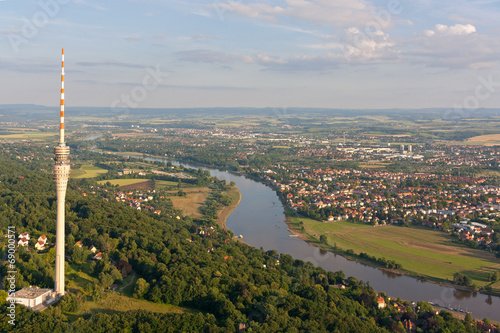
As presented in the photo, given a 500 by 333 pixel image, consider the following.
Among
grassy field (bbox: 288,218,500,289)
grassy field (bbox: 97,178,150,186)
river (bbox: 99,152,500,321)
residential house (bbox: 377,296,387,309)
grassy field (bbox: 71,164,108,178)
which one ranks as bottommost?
river (bbox: 99,152,500,321)

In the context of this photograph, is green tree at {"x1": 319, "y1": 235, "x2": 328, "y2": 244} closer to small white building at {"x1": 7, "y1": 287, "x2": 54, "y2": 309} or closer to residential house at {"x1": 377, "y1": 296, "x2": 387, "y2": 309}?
residential house at {"x1": 377, "y1": 296, "x2": 387, "y2": 309}

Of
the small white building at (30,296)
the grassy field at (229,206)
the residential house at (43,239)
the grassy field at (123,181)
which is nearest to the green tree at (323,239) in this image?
the grassy field at (229,206)

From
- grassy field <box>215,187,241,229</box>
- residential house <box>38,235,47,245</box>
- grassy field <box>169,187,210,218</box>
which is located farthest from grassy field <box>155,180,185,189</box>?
residential house <box>38,235,47,245</box>

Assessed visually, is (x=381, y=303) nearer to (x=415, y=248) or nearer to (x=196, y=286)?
(x=196, y=286)

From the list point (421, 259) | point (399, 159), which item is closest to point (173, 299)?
point (421, 259)

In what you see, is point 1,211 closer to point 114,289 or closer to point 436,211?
point 114,289

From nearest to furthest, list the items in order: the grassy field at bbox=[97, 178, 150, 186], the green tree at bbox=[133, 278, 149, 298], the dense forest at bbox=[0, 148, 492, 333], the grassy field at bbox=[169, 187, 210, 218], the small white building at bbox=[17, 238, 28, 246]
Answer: the dense forest at bbox=[0, 148, 492, 333] < the green tree at bbox=[133, 278, 149, 298] < the small white building at bbox=[17, 238, 28, 246] < the grassy field at bbox=[169, 187, 210, 218] < the grassy field at bbox=[97, 178, 150, 186]

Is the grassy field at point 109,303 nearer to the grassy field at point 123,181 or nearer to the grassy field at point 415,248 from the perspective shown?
the grassy field at point 415,248
